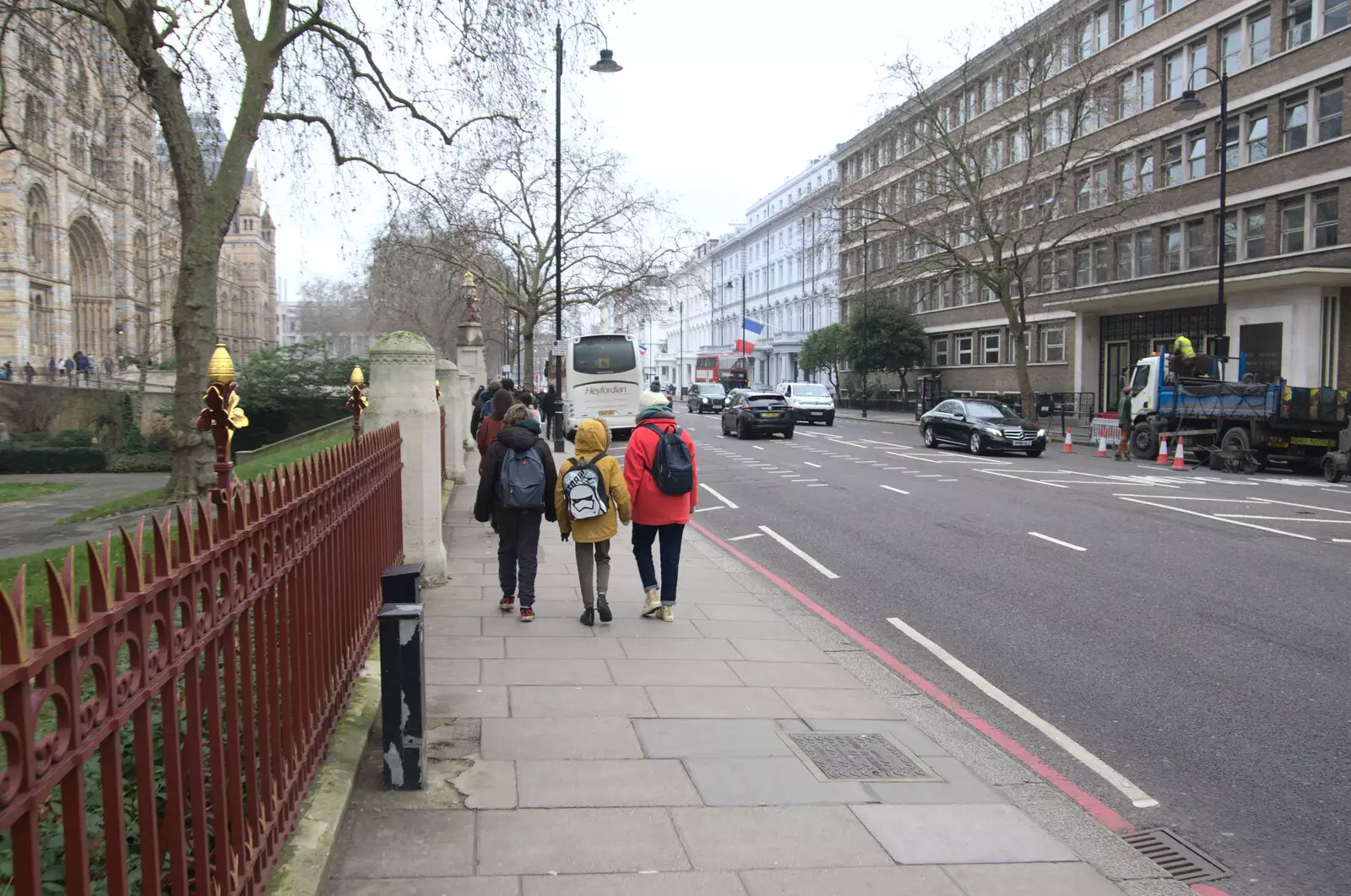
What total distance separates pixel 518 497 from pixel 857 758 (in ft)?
11.6

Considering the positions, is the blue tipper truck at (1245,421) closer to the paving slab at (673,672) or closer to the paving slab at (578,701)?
the paving slab at (673,672)

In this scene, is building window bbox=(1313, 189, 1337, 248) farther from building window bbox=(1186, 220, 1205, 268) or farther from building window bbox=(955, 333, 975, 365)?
building window bbox=(955, 333, 975, 365)

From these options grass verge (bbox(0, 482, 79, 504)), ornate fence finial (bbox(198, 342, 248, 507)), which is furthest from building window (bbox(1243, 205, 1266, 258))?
grass verge (bbox(0, 482, 79, 504))

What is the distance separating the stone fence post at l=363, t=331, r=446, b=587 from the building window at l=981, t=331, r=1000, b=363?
157 feet

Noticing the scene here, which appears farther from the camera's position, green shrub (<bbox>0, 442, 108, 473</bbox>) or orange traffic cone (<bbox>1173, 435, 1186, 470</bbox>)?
green shrub (<bbox>0, 442, 108, 473</bbox>)

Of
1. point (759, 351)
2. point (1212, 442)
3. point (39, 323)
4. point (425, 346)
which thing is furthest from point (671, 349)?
point (425, 346)

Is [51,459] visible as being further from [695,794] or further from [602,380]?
[695,794]

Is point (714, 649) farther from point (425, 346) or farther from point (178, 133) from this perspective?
point (178, 133)

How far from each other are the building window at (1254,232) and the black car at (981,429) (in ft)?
41.9

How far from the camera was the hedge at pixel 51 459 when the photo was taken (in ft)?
106

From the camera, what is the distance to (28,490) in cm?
2667

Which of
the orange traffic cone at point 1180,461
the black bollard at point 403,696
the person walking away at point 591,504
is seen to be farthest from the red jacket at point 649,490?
the orange traffic cone at point 1180,461

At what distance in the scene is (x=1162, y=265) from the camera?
38500mm

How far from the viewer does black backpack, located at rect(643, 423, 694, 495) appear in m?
7.70
